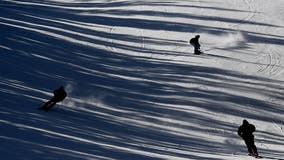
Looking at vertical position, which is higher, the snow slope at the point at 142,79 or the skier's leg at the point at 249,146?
the snow slope at the point at 142,79

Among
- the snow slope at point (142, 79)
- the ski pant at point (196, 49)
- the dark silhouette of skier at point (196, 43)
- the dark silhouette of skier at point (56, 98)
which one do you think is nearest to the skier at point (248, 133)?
the snow slope at point (142, 79)

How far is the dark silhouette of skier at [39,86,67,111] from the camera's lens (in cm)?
2036

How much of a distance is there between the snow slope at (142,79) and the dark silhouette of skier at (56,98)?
1.16 ft

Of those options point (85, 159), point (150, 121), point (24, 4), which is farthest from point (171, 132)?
point (24, 4)

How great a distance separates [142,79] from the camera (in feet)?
89.1

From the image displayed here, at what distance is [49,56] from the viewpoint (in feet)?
99.1

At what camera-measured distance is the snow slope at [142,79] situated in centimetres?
1781

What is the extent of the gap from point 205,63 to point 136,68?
3.40 m

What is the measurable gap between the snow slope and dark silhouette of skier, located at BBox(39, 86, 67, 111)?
0.35 m

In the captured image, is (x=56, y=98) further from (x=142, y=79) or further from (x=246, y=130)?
(x=142, y=79)

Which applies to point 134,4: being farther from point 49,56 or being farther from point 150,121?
point 150,121

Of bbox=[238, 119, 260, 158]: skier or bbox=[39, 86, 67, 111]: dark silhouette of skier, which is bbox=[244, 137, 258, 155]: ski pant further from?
bbox=[39, 86, 67, 111]: dark silhouette of skier

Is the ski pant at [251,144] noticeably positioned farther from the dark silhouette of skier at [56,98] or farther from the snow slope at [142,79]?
the dark silhouette of skier at [56,98]

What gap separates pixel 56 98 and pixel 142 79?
290 inches
